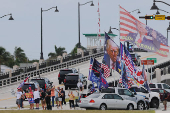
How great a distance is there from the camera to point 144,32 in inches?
1289

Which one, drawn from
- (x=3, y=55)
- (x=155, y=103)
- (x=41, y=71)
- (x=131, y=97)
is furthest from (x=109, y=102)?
(x=3, y=55)

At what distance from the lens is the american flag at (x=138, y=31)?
31703mm

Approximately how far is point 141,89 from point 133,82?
298 centimetres

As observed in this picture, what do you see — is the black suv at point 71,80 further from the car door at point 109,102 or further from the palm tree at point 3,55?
the palm tree at point 3,55

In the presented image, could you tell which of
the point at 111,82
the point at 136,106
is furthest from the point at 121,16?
the point at 111,82

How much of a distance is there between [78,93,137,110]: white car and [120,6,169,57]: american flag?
3.75 meters

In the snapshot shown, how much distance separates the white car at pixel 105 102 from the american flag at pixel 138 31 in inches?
148

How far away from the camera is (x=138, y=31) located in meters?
32.8

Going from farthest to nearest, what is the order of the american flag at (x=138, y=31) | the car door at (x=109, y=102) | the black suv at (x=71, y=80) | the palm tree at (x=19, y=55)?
the palm tree at (x=19, y=55) < the black suv at (x=71, y=80) < the american flag at (x=138, y=31) < the car door at (x=109, y=102)

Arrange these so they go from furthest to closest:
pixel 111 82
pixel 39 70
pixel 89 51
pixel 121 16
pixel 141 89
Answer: pixel 89 51 < pixel 39 70 < pixel 111 82 < pixel 141 89 < pixel 121 16

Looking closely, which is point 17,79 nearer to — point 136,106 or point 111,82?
point 111,82

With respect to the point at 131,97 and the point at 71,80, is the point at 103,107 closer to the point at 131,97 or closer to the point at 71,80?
the point at 131,97

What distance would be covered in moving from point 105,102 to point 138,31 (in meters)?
5.26

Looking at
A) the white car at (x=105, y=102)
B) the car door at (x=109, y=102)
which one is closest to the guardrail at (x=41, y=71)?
the white car at (x=105, y=102)
